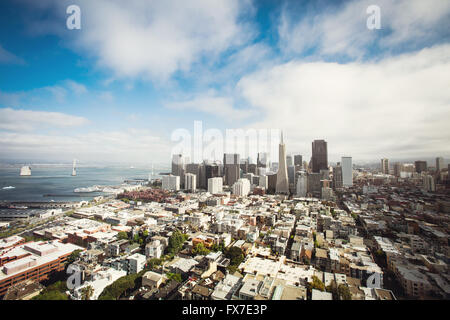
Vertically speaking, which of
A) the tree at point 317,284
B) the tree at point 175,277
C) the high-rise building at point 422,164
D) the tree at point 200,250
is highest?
the high-rise building at point 422,164

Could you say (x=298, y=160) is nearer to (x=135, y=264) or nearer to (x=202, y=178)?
(x=202, y=178)

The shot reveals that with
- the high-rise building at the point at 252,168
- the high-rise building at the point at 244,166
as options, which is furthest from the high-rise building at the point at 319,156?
the high-rise building at the point at 244,166

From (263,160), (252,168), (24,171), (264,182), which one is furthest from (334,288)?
(24,171)

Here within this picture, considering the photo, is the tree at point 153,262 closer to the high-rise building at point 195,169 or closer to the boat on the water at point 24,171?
the high-rise building at point 195,169

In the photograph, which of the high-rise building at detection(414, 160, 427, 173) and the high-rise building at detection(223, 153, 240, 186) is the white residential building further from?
the high-rise building at detection(223, 153, 240, 186)

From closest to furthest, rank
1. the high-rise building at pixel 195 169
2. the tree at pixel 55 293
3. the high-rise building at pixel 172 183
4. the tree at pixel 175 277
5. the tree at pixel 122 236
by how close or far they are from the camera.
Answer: the tree at pixel 55 293, the tree at pixel 175 277, the tree at pixel 122 236, the high-rise building at pixel 172 183, the high-rise building at pixel 195 169

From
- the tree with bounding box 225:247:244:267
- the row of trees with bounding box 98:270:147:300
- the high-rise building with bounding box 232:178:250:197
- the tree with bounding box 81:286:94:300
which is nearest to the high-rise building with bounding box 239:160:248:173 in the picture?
the high-rise building with bounding box 232:178:250:197
